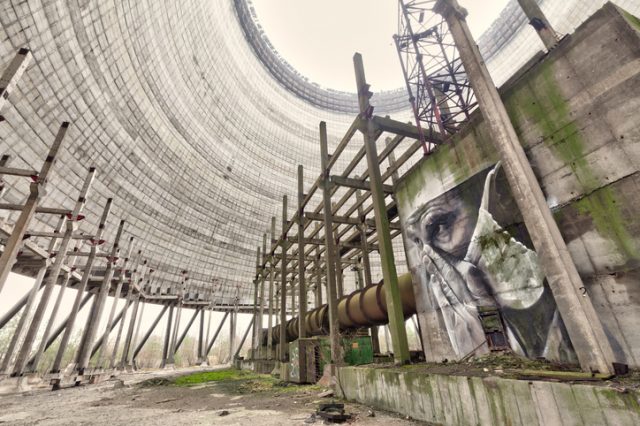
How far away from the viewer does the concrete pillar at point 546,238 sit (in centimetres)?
Result: 333

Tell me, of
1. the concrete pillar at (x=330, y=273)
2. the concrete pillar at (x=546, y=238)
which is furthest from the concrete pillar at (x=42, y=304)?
the concrete pillar at (x=546, y=238)

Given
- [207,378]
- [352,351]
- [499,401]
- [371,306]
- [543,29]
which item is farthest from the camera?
[207,378]

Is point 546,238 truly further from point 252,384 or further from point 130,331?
point 130,331

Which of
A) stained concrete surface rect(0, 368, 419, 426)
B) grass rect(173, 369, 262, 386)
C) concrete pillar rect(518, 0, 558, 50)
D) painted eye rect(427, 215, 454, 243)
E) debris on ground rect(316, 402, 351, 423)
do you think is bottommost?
grass rect(173, 369, 262, 386)

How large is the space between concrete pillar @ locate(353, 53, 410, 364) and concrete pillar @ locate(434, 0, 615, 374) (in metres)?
2.70

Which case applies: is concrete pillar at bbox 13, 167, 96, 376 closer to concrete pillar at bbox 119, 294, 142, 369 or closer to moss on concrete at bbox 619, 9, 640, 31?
concrete pillar at bbox 119, 294, 142, 369

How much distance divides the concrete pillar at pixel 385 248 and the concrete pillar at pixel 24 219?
34.1ft

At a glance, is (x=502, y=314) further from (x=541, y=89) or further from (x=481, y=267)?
(x=541, y=89)

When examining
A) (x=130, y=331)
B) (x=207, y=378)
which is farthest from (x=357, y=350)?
(x=130, y=331)

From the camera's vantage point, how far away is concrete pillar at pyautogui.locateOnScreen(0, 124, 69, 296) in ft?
28.1

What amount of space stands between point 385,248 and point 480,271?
204 centimetres

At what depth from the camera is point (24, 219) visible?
9.19m

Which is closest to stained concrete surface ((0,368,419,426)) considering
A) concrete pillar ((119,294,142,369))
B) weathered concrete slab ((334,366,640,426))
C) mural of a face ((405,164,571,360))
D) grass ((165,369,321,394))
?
weathered concrete slab ((334,366,640,426))

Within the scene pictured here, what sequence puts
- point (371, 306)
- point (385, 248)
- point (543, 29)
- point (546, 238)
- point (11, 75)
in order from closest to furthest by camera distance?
point (546, 238) → point (543, 29) → point (385, 248) → point (11, 75) → point (371, 306)
